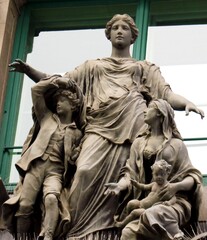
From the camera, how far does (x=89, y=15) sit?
20688 mm

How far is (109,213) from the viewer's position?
16469 millimetres

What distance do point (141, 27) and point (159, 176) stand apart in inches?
178

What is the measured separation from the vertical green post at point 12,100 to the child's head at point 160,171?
300cm

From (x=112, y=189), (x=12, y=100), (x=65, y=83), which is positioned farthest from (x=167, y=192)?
(x=12, y=100)

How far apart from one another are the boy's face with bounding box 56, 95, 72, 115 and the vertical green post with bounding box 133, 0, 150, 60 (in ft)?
7.95

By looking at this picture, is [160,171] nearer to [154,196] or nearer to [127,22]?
[154,196]

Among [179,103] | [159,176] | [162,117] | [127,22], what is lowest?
[159,176]

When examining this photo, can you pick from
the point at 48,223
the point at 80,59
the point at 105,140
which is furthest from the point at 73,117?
the point at 80,59

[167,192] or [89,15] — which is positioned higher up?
[89,15]

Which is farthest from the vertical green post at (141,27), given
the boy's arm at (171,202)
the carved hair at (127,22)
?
the boy's arm at (171,202)

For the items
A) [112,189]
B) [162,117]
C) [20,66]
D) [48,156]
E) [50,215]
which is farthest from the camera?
[20,66]

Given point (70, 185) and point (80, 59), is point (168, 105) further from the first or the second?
point (80, 59)

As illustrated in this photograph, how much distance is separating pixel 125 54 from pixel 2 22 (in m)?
2.66

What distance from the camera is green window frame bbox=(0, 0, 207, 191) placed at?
20.2 m
